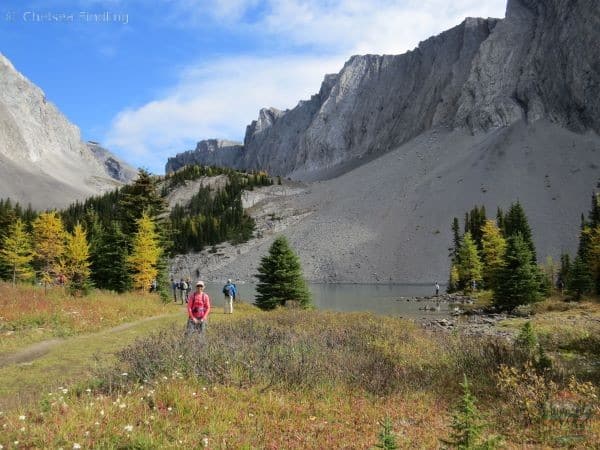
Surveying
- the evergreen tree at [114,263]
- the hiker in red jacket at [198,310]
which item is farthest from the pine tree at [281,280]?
the hiker in red jacket at [198,310]

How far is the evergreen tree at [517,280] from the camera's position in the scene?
4141cm

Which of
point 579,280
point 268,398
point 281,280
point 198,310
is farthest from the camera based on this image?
point 579,280

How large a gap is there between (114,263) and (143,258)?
130 inches

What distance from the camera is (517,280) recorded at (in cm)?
4184

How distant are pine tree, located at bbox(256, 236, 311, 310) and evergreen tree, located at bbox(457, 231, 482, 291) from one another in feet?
122

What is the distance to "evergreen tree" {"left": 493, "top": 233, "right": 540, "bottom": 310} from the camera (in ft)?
136

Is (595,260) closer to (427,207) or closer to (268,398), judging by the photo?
(268,398)

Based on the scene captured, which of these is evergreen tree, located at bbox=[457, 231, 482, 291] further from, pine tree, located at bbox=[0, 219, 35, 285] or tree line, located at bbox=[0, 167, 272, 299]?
pine tree, located at bbox=[0, 219, 35, 285]

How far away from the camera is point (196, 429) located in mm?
6547

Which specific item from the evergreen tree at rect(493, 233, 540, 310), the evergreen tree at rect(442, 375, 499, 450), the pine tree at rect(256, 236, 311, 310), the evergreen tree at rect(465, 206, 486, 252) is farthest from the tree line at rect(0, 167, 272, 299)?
the evergreen tree at rect(465, 206, 486, 252)

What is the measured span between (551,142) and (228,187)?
122022 mm

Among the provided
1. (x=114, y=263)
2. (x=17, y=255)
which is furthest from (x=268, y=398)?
(x=17, y=255)

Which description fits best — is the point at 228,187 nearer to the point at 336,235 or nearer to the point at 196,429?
the point at 336,235

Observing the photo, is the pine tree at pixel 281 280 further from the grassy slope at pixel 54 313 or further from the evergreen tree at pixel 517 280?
the evergreen tree at pixel 517 280
